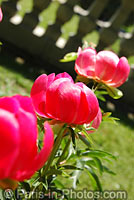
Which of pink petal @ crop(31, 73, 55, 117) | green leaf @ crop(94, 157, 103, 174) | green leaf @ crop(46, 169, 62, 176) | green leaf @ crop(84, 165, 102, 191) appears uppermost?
pink petal @ crop(31, 73, 55, 117)

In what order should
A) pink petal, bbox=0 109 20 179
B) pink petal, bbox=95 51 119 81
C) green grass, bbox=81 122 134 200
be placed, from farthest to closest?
green grass, bbox=81 122 134 200 → pink petal, bbox=95 51 119 81 → pink petal, bbox=0 109 20 179

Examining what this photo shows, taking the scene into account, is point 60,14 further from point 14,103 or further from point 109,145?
point 14,103

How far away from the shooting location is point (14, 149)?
351 millimetres

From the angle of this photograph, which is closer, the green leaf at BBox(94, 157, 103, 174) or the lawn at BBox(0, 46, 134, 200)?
the green leaf at BBox(94, 157, 103, 174)

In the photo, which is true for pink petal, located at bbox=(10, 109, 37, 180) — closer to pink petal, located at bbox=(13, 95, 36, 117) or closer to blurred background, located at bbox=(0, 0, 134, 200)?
pink petal, located at bbox=(13, 95, 36, 117)

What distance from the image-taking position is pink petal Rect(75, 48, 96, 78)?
0.72 metres

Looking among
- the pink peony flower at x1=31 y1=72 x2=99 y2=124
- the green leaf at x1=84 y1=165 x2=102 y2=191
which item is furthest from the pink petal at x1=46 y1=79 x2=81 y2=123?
the green leaf at x1=84 y1=165 x2=102 y2=191

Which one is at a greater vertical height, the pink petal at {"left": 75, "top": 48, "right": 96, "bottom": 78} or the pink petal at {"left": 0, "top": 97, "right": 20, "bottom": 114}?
the pink petal at {"left": 0, "top": 97, "right": 20, "bottom": 114}

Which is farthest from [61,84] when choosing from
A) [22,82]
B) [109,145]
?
[22,82]

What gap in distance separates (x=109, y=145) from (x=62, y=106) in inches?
84.4

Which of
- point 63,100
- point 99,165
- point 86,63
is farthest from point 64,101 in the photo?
point 99,165

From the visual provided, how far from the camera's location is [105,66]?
2.35ft

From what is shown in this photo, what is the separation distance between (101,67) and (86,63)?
4 cm

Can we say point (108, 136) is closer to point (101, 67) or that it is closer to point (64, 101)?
point (101, 67)
